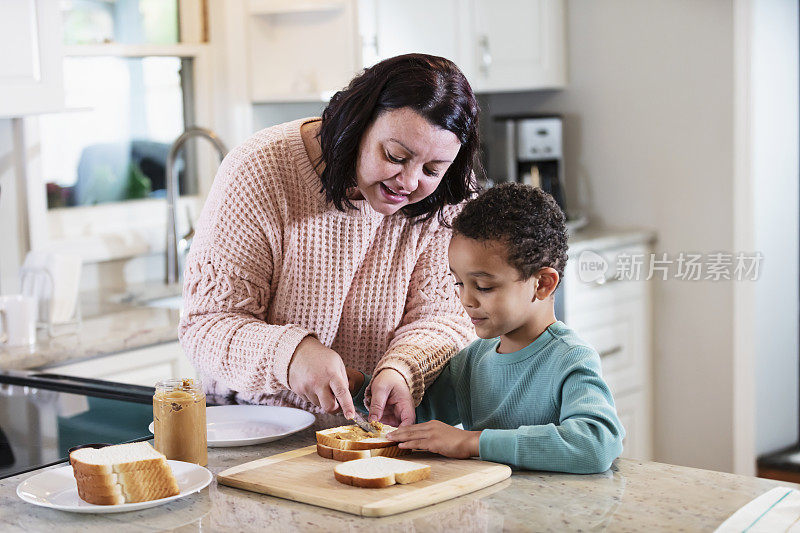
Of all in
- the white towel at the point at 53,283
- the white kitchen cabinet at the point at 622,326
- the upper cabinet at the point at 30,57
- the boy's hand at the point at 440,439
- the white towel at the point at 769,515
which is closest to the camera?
the white towel at the point at 769,515

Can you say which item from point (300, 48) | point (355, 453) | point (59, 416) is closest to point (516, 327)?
point (355, 453)

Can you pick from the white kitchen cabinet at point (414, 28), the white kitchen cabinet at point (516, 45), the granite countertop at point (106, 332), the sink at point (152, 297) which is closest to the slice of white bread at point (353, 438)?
the granite countertop at point (106, 332)

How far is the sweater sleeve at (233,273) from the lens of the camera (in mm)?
1456

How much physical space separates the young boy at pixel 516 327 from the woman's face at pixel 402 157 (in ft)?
0.26

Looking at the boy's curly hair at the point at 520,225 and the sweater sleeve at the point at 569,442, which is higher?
the boy's curly hair at the point at 520,225

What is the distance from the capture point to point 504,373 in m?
1.42

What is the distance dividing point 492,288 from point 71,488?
2.00ft

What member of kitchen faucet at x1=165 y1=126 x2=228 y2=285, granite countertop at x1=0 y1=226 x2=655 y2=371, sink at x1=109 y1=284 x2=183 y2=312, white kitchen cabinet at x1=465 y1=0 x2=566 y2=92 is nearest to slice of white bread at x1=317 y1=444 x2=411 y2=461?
granite countertop at x1=0 y1=226 x2=655 y2=371

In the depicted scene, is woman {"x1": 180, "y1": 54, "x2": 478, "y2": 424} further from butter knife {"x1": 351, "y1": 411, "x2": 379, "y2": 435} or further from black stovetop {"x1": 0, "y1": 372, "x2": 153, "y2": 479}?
black stovetop {"x1": 0, "y1": 372, "x2": 153, "y2": 479}

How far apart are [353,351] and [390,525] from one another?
0.63 meters

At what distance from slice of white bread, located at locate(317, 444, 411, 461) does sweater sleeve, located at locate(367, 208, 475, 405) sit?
0.23m

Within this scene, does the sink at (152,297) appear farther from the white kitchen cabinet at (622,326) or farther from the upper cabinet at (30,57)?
the white kitchen cabinet at (622,326)

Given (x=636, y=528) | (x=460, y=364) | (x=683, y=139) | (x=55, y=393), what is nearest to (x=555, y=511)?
(x=636, y=528)

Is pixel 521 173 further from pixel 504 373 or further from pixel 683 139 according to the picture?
pixel 504 373
